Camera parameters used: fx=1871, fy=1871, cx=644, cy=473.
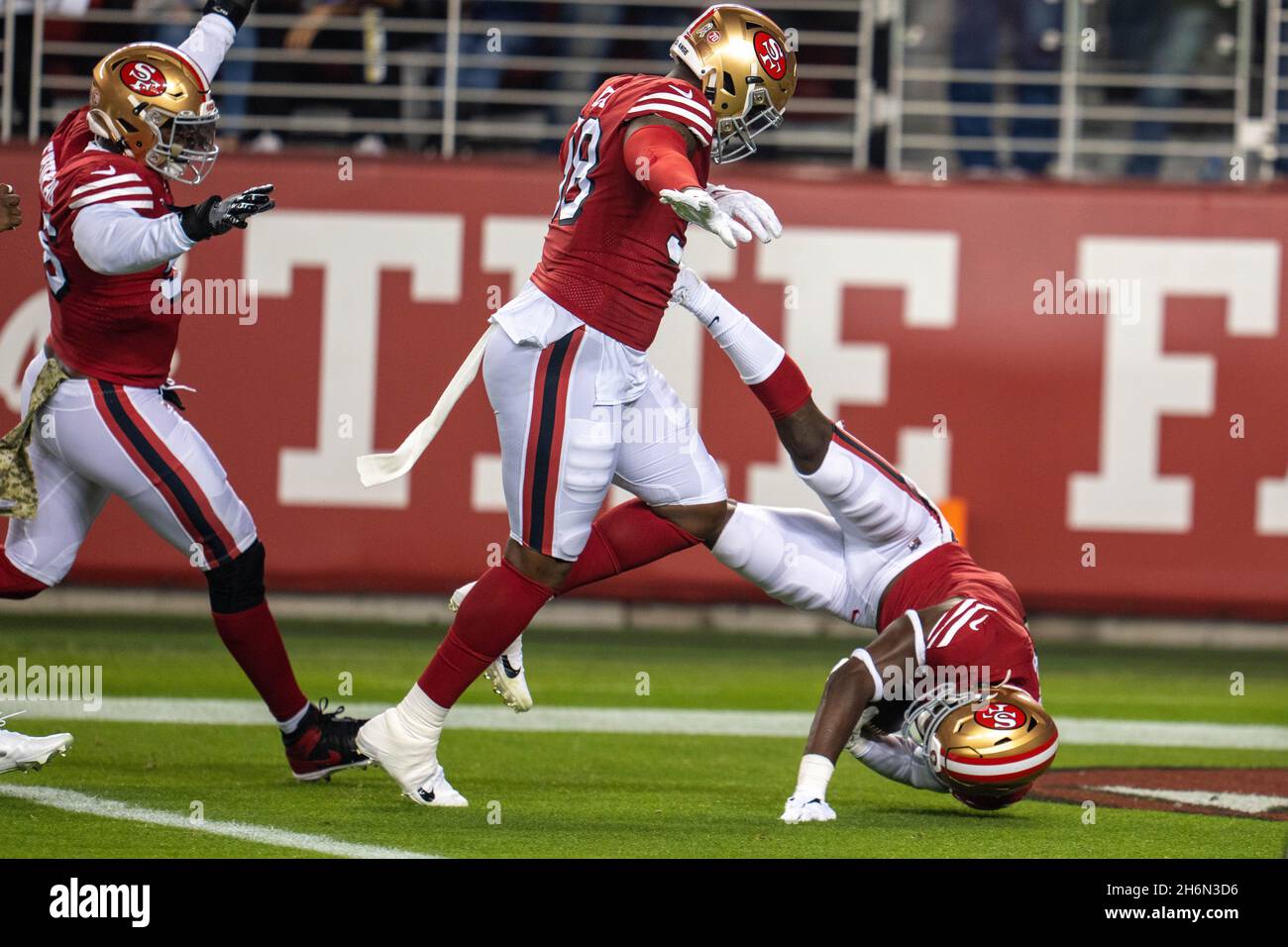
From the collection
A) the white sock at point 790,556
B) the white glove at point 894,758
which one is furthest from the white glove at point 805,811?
the white sock at point 790,556

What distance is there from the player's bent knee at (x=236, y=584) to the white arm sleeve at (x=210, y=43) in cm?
138

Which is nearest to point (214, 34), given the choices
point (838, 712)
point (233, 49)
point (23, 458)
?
point (23, 458)

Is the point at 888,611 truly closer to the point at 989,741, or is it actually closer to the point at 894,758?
the point at 894,758

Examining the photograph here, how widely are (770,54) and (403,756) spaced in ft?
6.50

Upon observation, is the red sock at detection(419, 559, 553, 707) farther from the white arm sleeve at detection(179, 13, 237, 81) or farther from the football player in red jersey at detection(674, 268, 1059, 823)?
the white arm sleeve at detection(179, 13, 237, 81)

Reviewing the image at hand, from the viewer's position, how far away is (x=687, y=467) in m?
4.84

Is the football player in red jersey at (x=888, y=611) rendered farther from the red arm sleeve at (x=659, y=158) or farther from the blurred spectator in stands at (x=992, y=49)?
the blurred spectator in stands at (x=992, y=49)

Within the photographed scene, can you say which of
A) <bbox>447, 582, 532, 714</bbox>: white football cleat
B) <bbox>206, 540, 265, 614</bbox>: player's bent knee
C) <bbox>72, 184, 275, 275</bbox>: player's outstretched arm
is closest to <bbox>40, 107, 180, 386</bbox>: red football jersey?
<bbox>72, 184, 275, 275</bbox>: player's outstretched arm

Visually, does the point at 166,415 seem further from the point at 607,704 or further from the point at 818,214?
the point at 818,214

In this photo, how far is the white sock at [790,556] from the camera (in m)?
5.02

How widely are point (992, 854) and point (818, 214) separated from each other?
5415mm

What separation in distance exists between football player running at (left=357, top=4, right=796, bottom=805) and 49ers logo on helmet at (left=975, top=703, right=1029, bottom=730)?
1.05 metres

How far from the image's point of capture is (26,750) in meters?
4.82

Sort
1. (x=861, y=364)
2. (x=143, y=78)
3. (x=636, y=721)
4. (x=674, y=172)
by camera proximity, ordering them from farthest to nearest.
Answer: (x=861, y=364), (x=636, y=721), (x=143, y=78), (x=674, y=172)
